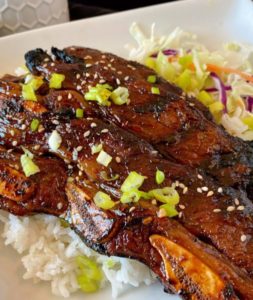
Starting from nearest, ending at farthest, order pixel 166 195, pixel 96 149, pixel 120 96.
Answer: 1. pixel 166 195
2. pixel 96 149
3. pixel 120 96

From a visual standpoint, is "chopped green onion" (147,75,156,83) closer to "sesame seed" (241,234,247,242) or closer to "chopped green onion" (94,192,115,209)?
"chopped green onion" (94,192,115,209)

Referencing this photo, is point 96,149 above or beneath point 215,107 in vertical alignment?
above

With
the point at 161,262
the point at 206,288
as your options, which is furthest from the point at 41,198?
the point at 206,288

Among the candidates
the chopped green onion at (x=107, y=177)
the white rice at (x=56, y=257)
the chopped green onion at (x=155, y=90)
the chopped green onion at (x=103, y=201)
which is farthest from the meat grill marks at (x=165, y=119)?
the white rice at (x=56, y=257)

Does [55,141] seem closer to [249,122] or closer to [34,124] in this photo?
[34,124]

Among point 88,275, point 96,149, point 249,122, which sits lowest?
point 88,275

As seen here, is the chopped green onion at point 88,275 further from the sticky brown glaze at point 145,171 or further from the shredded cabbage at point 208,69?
the shredded cabbage at point 208,69

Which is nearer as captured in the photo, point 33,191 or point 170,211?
point 170,211

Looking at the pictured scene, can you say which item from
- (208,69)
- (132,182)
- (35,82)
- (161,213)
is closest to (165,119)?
(132,182)
